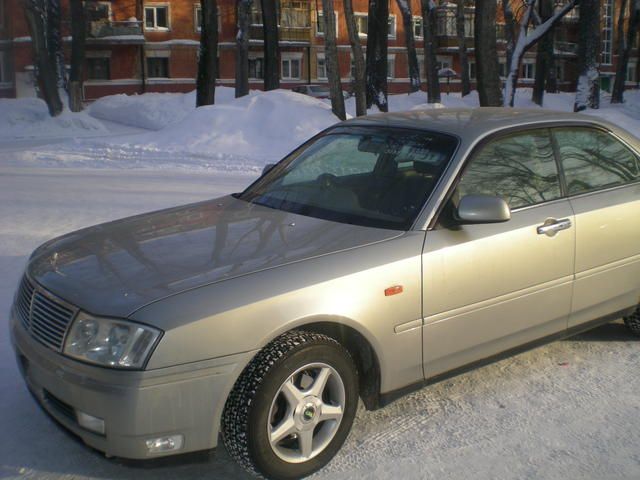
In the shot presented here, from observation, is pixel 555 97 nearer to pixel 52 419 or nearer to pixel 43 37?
pixel 43 37

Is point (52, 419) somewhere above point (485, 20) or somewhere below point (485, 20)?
below

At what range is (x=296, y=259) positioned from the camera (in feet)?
11.2

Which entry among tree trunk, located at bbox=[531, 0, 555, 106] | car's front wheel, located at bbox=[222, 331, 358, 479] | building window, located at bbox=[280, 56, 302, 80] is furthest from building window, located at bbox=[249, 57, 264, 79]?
car's front wheel, located at bbox=[222, 331, 358, 479]

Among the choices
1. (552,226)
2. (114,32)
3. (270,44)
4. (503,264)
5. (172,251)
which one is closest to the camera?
(172,251)

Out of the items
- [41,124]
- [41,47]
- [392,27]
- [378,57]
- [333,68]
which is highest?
[392,27]

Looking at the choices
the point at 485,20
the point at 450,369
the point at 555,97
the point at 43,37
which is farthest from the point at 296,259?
the point at 555,97

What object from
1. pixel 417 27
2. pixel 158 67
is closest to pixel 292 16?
pixel 158 67

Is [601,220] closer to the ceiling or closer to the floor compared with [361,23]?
closer to the floor

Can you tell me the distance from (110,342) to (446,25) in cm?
5201

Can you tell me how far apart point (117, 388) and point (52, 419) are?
0.57 metres

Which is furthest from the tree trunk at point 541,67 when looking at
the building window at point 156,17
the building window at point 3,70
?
the building window at point 3,70

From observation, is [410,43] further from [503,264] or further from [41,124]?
[503,264]

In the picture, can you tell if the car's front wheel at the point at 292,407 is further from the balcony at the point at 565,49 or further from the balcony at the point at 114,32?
the balcony at the point at 565,49

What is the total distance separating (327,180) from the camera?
448cm
